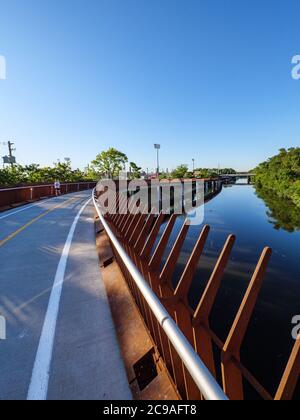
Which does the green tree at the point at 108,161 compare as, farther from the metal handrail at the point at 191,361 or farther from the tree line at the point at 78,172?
the metal handrail at the point at 191,361

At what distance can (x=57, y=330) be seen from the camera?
3119 millimetres

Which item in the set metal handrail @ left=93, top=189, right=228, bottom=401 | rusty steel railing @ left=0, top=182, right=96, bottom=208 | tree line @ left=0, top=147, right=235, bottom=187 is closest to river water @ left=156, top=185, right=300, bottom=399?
metal handrail @ left=93, top=189, right=228, bottom=401

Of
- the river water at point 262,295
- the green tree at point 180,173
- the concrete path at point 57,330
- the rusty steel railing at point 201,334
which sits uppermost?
the green tree at point 180,173

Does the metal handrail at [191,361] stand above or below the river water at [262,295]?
above

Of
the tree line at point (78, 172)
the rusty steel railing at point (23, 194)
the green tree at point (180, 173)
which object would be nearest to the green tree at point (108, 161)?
the tree line at point (78, 172)

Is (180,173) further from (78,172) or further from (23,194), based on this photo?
(23,194)

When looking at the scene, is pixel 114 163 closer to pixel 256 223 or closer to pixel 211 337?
pixel 256 223

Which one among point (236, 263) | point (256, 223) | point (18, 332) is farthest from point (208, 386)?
point (256, 223)

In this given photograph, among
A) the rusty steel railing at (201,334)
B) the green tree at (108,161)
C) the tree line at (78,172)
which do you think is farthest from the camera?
the green tree at (108,161)

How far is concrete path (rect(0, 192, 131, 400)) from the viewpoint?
90.9 inches

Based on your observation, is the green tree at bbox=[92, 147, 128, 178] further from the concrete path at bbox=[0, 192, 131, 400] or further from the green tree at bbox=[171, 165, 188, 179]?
the concrete path at bbox=[0, 192, 131, 400]

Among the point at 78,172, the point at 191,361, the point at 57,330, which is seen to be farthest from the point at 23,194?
the point at 78,172

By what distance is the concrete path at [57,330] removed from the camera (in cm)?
231
